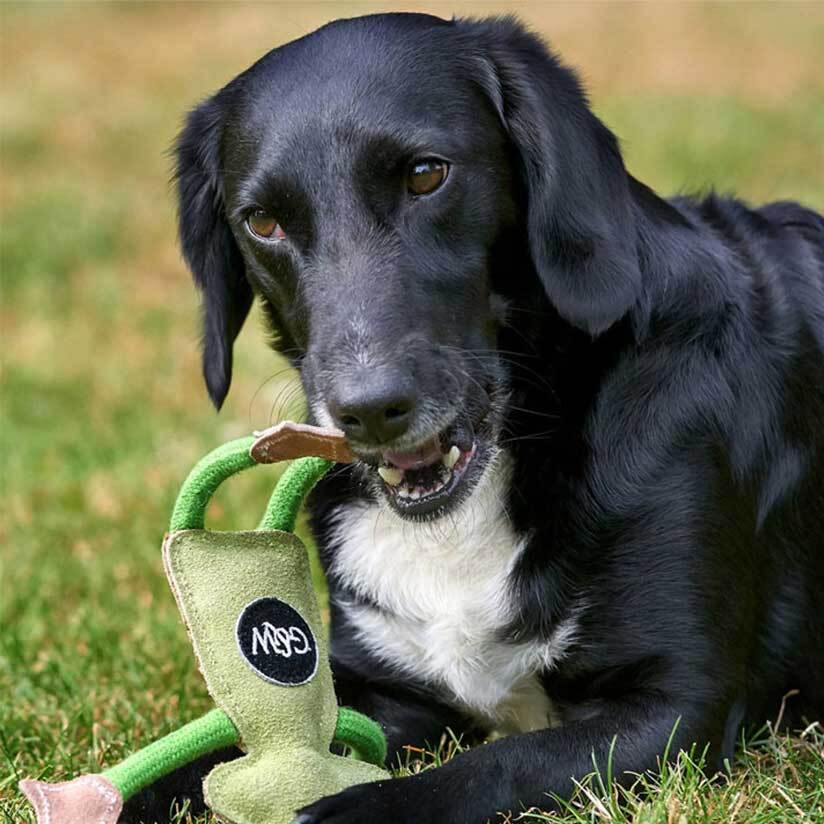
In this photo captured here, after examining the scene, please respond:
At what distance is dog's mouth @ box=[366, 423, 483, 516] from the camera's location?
2719mm

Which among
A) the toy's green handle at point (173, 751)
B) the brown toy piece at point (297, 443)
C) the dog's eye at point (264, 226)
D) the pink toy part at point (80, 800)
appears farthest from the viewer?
the dog's eye at point (264, 226)

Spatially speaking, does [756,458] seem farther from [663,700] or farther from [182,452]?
[182,452]

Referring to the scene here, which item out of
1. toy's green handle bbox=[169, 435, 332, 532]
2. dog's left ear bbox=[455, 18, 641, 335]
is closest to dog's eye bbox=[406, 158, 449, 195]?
dog's left ear bbox=[455, 18, 641, 335]

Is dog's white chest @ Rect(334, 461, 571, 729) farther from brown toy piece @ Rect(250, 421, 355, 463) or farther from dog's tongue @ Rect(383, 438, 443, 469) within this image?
brown toy piece @ Rect(250, 421, 355, 463)

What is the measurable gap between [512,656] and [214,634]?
68 centimetres

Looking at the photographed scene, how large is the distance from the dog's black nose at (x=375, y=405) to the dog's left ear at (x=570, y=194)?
45cm

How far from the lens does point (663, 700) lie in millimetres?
2674

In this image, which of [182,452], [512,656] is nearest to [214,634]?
[512,656]

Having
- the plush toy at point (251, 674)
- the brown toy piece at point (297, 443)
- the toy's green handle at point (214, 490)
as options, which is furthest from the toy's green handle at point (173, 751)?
the brown toy piece at point (297, 443)

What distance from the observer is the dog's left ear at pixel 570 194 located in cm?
278

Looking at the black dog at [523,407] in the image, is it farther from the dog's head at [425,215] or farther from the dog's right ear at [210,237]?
the dog's right ear at [210,237]

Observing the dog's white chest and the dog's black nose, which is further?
the dog's white chest

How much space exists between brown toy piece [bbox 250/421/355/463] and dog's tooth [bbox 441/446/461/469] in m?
0.20

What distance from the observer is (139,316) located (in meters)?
7.78
